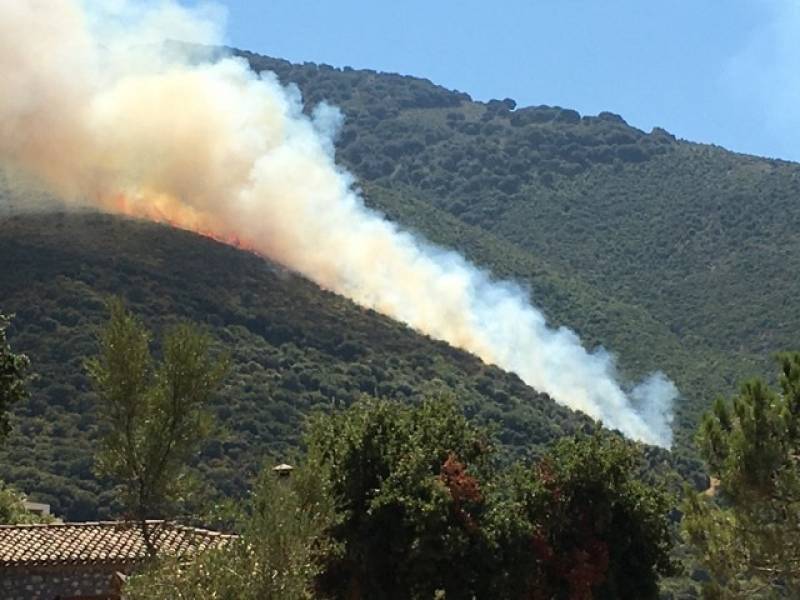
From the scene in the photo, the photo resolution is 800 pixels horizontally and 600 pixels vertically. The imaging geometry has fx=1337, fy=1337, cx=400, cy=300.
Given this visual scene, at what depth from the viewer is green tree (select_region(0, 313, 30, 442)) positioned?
87.8ft

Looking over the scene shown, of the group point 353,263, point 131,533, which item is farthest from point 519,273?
point 131,533

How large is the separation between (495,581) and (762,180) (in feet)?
480

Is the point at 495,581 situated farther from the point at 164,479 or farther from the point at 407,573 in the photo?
the point at 164,479

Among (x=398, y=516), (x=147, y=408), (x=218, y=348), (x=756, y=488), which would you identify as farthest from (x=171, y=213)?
(x=756, y=488)

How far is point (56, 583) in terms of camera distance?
32312 millimetres

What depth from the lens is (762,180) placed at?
164750mm

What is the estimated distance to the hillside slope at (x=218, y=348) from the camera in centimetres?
7475

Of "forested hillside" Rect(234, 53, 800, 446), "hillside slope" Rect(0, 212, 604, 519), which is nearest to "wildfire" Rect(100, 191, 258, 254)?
"hillside slope" Rect(0, 212, 604, 519)

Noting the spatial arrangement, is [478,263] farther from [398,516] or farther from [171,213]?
[398,516]

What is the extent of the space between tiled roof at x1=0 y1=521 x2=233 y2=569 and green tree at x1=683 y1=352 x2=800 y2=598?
38.6 ft

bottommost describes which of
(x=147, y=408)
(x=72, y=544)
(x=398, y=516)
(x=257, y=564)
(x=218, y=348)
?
(x=257, y=564)

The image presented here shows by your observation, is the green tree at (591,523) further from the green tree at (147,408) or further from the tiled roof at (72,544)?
the tiled roof at (72,544)

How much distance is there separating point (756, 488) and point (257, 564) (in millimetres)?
10699

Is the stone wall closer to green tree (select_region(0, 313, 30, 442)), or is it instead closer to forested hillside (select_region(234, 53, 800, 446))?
green tree (select_region(0, 313, 30, 442))
